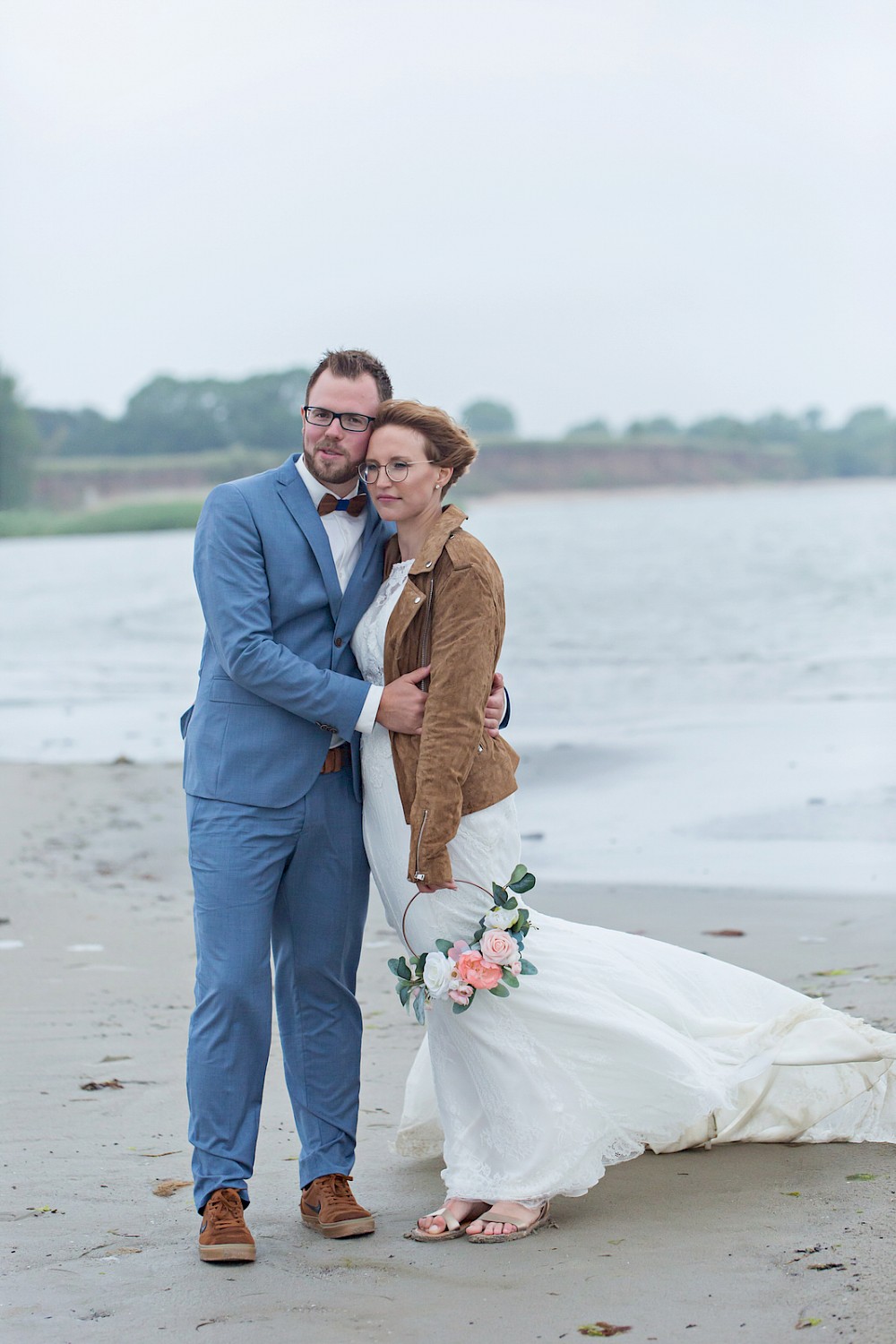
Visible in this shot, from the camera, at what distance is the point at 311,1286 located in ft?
10.4

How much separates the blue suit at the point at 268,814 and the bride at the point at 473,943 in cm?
11

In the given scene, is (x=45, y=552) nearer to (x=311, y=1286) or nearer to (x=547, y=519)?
(x=547, y=519)

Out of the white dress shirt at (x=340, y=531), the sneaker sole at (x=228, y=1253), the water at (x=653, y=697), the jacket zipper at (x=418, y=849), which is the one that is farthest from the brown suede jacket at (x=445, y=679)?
the water at (x=653, y=697)

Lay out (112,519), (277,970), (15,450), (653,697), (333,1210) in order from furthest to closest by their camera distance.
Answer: (112,519)
(15,450)
(653,697)
(277,970)
(333,1210)

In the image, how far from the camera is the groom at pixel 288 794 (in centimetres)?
336

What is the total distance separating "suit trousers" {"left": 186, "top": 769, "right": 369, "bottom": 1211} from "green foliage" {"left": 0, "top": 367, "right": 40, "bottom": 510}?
63978mm

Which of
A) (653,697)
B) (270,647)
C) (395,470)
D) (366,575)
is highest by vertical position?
(395,470)

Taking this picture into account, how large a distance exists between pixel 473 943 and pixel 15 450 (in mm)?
66002

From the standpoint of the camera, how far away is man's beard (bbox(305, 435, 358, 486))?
11.5 feet

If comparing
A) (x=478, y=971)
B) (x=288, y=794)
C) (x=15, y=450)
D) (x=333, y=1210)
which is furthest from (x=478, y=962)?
(x=15, y=450)

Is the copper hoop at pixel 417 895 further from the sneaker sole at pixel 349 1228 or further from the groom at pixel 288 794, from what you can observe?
the sneaker sole at pixel 349 1228

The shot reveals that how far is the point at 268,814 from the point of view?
3.41 metres

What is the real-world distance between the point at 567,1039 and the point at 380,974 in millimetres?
2562

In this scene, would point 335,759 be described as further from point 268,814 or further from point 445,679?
point 445,679
